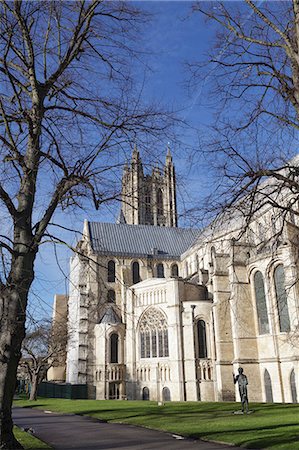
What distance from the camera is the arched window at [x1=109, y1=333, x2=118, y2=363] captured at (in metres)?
46.4

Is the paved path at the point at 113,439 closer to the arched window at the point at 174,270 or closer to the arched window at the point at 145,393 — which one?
the arched window at the point at 145,393

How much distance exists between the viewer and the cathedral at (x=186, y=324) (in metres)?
29.5

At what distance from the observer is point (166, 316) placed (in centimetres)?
4131

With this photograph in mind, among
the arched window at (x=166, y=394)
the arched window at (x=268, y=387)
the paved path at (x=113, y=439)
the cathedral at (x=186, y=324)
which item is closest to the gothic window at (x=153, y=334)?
the cathedral at (x=186, y=324)

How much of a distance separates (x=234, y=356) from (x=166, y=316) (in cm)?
921

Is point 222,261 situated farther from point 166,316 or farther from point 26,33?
point 26,33

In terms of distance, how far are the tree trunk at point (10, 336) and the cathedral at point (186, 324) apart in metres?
10.7

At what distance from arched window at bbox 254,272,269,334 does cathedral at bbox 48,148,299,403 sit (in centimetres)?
7

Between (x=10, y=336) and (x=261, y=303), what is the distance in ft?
87.1

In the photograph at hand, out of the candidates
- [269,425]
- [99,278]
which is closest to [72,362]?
[269,425]

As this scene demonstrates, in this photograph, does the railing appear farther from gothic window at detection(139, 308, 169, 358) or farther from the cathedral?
gothic window at detection(139, 308, 169, 358)

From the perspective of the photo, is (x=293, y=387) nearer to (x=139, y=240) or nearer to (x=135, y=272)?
(x=135, y=272)

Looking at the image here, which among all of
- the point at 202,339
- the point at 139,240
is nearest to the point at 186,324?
the point at 202,339

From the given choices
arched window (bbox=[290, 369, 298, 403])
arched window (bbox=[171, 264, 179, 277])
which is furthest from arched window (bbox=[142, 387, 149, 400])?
arched window (bbox=[171, 264, 179, 277])
